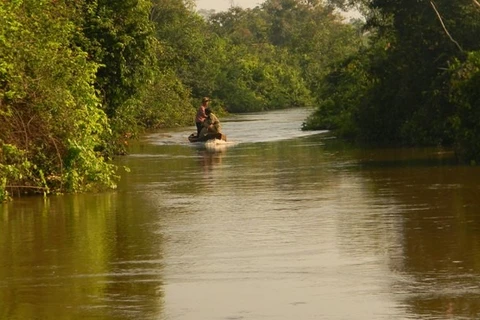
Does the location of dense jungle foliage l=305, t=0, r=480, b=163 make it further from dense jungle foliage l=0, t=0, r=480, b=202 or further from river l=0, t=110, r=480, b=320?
river l=0, t=110, r=480, b=320

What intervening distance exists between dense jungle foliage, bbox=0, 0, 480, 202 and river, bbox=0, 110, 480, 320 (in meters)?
0.82

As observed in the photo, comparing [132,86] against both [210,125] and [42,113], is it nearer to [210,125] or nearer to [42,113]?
[42,113]

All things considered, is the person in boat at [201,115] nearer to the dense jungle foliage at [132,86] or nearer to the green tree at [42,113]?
the dense jungle foliage at [132,86]

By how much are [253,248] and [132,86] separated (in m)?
15.1

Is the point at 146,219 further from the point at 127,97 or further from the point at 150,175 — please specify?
the point at 127,97

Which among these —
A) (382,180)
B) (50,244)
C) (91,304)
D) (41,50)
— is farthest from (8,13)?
(91,304)

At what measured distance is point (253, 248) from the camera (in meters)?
13.7

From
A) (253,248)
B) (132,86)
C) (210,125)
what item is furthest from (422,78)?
(253,248)

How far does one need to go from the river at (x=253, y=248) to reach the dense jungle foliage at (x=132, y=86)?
2.68 feet

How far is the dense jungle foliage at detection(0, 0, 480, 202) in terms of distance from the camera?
19922 mm

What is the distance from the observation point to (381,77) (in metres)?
34.5

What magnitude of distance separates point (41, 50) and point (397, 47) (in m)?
15.6

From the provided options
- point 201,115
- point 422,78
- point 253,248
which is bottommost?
point 253,248

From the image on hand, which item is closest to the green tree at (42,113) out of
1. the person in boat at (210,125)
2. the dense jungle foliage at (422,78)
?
the dense jungle foliage at (422,78)
